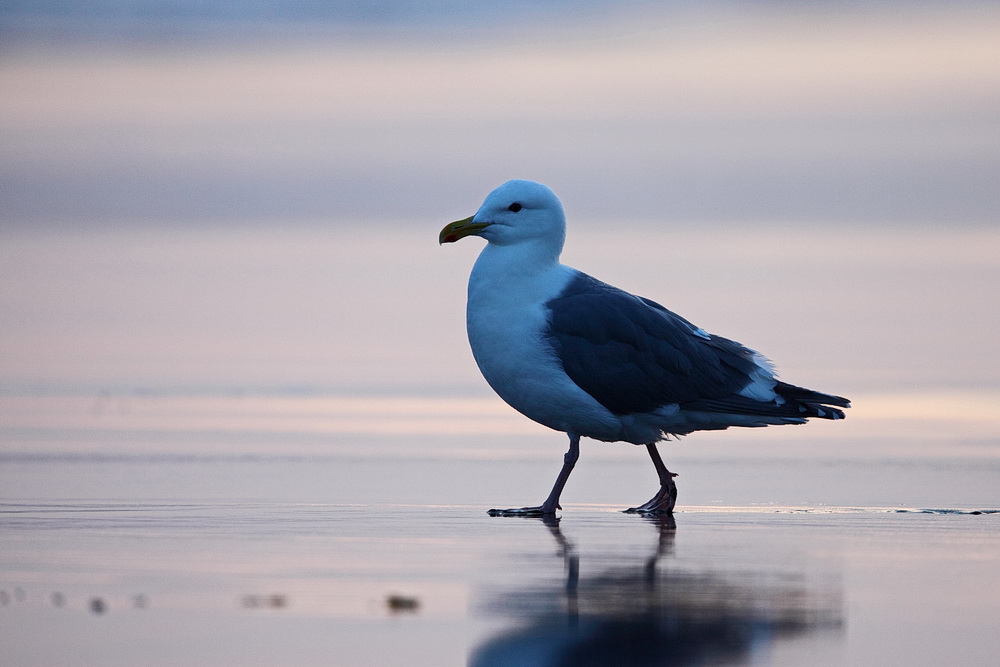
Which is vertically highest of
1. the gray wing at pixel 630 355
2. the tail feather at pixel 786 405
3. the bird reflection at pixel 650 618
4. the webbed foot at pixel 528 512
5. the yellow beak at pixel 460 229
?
the yellow beak at pixel 460 229

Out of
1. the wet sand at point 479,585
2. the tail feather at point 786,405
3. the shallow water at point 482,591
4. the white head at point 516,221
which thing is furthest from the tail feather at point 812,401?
the white head at point 516,221

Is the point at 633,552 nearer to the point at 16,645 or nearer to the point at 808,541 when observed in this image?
the point at 808,541

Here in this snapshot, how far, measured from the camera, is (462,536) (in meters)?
7.68

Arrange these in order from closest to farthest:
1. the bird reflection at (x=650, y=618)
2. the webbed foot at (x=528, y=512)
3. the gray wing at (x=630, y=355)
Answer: the bird reflection at (x=650, y=618)
the webbed foot at (x=528, y=512)
the gray wing at (x=630, y=355)

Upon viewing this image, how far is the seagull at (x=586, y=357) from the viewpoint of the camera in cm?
966

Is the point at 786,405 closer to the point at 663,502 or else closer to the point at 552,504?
the point at 663,502

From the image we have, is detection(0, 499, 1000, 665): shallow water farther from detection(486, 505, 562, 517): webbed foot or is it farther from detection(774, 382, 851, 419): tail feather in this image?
detection(774, 382, 851, 419): tail feather

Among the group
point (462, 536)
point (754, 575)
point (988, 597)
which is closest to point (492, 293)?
point (462, 536)

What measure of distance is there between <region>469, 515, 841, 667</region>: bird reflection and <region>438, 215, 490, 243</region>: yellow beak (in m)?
4.17

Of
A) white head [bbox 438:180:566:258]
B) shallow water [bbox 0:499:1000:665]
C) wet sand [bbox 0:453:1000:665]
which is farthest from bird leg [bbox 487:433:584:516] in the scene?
white head [bbox 438:180:566:258]

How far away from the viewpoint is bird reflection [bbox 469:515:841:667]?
452cm

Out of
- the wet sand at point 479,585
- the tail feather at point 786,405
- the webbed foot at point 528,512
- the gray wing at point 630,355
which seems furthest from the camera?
the tail feather at point 786,405

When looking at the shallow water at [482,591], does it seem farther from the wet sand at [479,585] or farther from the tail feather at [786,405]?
the tail feather at [786,405]

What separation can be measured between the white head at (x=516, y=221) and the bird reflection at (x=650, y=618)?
4.06 metres
